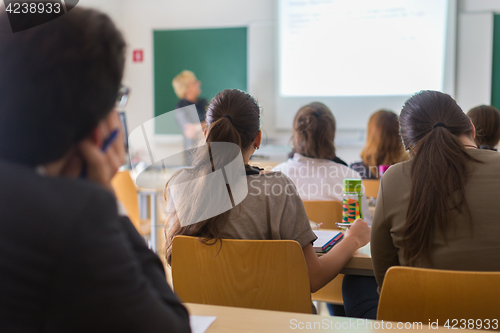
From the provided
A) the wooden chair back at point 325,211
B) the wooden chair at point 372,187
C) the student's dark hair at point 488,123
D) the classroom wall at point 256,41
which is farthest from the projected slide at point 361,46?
the wooden chair back at point 325,211

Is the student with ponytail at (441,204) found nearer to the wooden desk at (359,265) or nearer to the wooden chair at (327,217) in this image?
the wooden desk at (359,265)

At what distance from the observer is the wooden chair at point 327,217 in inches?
75.7

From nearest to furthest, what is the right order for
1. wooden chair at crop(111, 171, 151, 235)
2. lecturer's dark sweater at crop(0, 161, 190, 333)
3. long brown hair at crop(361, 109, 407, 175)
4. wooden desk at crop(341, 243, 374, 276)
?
1. lecturer's dark sweater at crop(0, 161, 190, 333)
2. wooden desk at crop(341, 243, 374, 276)
3. long brown hair at crop(361, 109, 407, 175)
4. wooden chair at crop(111, 171, 151, 235)

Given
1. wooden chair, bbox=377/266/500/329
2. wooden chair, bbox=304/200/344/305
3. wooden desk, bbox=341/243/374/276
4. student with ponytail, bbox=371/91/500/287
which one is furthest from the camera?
wooden chair, bbox=304/200/344/305

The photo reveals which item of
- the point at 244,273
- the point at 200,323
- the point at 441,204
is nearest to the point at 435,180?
the point at 441,204

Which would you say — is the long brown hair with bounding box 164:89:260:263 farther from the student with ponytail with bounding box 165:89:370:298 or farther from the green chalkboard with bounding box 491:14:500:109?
the green chalkboard with bounding box 491:14:500:109

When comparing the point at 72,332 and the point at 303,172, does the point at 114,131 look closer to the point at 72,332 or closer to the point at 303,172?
the point at 72,332

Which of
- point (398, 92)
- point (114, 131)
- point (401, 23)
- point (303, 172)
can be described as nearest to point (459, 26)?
point (401, 23)

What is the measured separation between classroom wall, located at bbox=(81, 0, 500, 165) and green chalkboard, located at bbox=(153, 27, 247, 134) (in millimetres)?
100

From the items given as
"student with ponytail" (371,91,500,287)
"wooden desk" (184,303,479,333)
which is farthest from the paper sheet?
"student with ponytail" (371,91,500,287)

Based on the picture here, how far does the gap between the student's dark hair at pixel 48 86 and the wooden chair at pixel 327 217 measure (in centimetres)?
159

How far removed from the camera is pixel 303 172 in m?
2.24

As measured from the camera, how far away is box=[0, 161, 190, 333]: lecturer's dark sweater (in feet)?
1.34

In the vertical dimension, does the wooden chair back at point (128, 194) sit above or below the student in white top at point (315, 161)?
below
